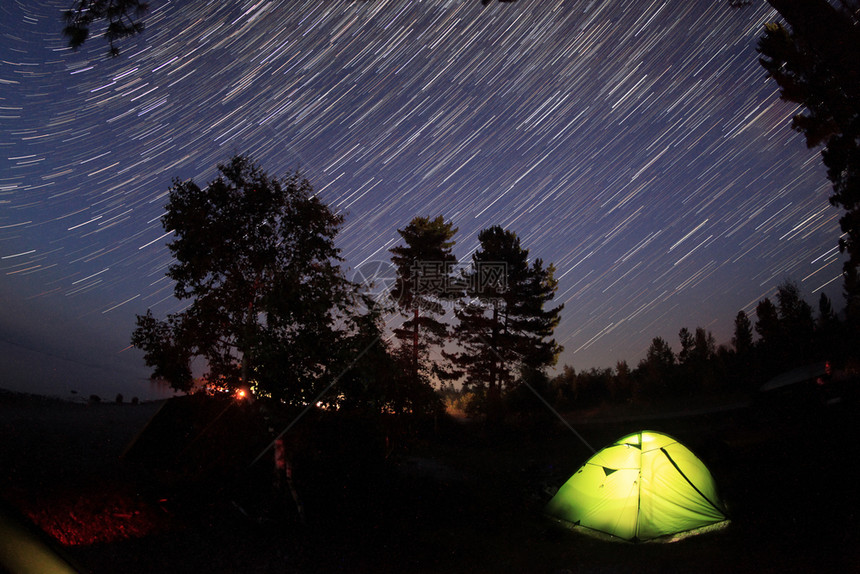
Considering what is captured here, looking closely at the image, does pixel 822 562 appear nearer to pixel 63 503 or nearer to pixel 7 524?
pixel 7 524

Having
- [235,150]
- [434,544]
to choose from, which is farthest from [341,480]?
[235,150]

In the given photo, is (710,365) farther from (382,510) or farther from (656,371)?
(382,510)

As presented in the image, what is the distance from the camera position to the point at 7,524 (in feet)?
3.91

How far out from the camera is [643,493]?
888 cm

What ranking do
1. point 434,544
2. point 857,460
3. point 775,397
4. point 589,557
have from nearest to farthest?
point 589,557 < point 434,544 < point 857,460 < point 775,397

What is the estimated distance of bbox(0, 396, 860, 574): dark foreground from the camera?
7137 millimetres

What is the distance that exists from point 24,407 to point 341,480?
11928 millimetres

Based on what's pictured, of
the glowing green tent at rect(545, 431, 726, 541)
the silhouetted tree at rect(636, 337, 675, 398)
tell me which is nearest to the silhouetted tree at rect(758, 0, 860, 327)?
the glowing green tent at rect(545, 431, 726, 541)

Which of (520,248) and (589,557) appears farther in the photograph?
(520,248)

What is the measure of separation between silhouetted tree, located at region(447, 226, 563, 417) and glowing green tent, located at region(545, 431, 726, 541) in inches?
709

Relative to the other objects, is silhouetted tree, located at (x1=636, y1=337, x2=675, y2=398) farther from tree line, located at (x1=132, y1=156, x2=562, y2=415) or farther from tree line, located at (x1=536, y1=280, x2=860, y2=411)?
tree line, located at (x1=132, y1=156, x2=562, y2=415)

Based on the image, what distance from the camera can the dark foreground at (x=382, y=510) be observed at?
281 inches

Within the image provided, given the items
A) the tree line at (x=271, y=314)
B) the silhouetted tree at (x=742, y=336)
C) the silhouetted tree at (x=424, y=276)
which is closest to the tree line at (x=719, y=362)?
the silhouetted tree at (x=742, y=336)

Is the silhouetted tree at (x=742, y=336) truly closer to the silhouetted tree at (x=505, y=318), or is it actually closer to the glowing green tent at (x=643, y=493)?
the silhouetted tree at (x=505, y=318)
